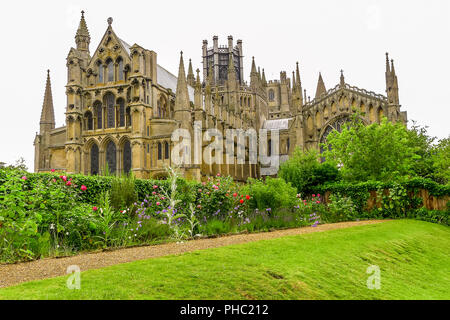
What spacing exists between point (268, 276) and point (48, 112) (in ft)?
135

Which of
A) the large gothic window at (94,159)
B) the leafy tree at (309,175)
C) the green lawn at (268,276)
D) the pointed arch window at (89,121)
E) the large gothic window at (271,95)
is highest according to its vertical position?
the large gothic window at (271,95)

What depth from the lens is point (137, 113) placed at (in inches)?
1399

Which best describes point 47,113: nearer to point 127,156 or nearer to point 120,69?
point 120,69

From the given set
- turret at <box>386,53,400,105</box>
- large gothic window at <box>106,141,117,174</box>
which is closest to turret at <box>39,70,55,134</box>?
large gothic window at <box>106,141,117,174</box>

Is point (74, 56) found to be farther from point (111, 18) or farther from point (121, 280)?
point (121, 280)

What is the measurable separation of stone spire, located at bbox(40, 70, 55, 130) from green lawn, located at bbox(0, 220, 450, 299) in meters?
38.4

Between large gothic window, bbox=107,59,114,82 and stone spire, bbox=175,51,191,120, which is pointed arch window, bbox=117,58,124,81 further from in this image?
stone spire, bbox=175,51,191,120

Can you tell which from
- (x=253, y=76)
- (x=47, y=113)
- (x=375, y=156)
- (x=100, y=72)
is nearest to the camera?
(x=375, y=156)

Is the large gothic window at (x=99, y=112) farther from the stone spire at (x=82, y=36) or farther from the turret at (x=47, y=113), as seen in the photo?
the stone spire at (x=82, y=36)

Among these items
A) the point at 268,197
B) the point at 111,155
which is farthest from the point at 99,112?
the point at 268,197

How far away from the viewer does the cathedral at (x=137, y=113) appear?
3534 centimetres

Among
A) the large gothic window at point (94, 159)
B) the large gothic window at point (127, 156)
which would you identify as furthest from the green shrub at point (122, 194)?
the large gothic window at point (94, 159)

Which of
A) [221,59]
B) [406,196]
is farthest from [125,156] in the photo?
[221,59]
